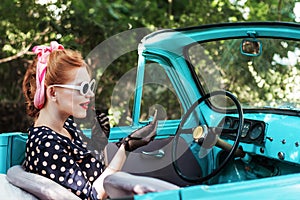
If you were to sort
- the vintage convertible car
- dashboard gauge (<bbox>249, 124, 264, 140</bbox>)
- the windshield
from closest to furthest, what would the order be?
the vintage convertible car → dashboard gauge (<bbox>249, 124, 264, 140</bbox>) → the windshield

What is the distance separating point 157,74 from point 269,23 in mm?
1275

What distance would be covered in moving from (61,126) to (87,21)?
484cm

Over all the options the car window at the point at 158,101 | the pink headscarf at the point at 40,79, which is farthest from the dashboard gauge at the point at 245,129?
the car window at the point at 158,101

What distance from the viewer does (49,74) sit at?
9.68 feet

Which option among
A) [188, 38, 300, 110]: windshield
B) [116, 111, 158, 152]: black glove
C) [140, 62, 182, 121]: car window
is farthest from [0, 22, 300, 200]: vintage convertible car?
[140, 62, 182, 121]: car window

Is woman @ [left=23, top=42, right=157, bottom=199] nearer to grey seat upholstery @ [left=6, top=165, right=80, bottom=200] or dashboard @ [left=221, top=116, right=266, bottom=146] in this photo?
grey seat upholstery @ [left=6, top=165, right=80, bottom=200]

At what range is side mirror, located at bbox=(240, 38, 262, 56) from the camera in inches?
142

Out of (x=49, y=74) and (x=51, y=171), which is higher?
(x=49, y=74)

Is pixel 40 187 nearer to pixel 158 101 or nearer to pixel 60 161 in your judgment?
pixel 60 161

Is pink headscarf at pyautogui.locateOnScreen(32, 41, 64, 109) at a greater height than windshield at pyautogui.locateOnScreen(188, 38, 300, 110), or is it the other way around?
pink headscarf at pyautogui.locateOnScreen(32, 41, 64, 109)

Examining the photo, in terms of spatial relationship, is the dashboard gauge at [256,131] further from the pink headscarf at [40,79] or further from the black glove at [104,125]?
the pink headscarf at [40,79]

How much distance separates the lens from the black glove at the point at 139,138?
311cm

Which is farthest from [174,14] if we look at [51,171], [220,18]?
[51,171]

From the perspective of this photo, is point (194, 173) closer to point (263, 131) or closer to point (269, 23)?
point (263, 131)
